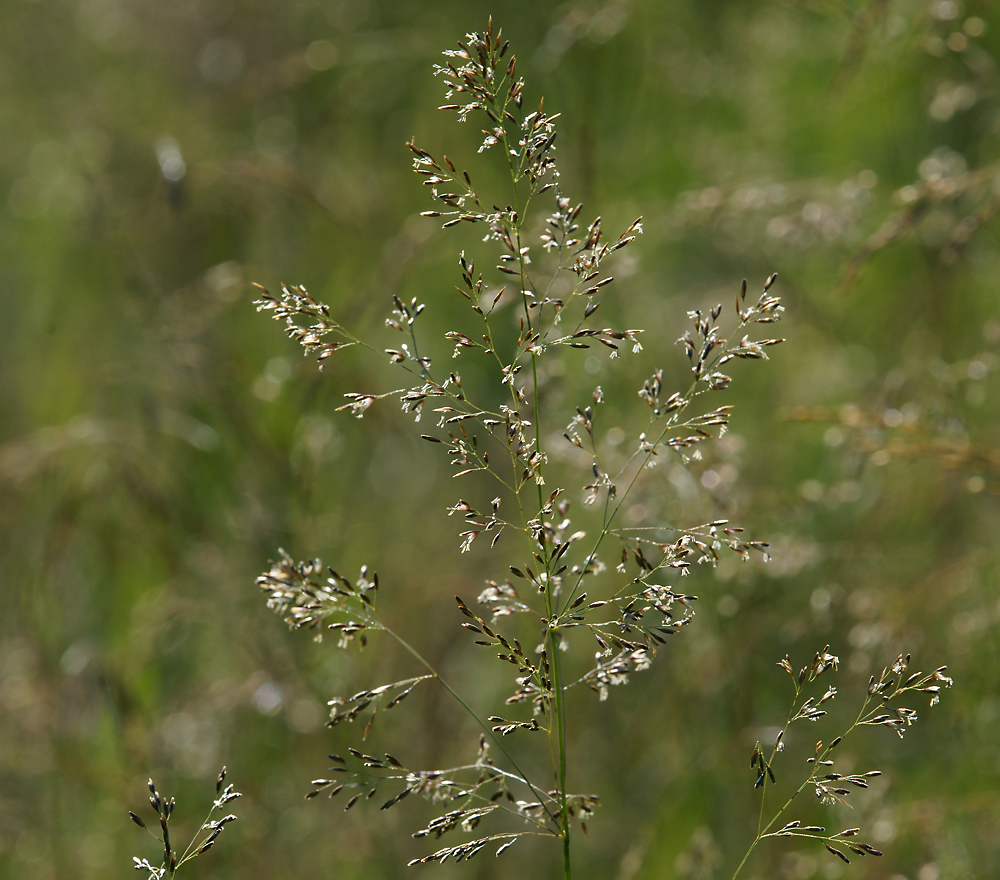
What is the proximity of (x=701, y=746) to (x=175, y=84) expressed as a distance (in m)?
3.75

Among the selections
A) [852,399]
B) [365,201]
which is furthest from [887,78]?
[365,201]

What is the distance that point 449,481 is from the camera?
11.3ft

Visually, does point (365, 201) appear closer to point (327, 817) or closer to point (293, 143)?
point (293, 143)

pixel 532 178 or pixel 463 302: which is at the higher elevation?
pixel 532 178

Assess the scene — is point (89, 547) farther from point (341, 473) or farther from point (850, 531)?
point (850, 531)

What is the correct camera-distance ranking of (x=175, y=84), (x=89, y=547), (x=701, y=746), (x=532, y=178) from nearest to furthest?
(x=532, y=178) < (x=701, y=746) < (x=89, y=547) < (x=175, y=84)

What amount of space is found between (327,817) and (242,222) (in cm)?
205

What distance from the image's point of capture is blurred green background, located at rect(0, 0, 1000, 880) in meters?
1.99

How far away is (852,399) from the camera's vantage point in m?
2.78

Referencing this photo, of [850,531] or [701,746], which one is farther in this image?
[850,531]

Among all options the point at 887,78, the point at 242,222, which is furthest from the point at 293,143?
the point at 887,78

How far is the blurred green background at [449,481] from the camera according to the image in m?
1.99

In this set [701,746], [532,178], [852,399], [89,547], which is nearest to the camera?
[532,178]

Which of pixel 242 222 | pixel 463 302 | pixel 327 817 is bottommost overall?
pixel 327 817
